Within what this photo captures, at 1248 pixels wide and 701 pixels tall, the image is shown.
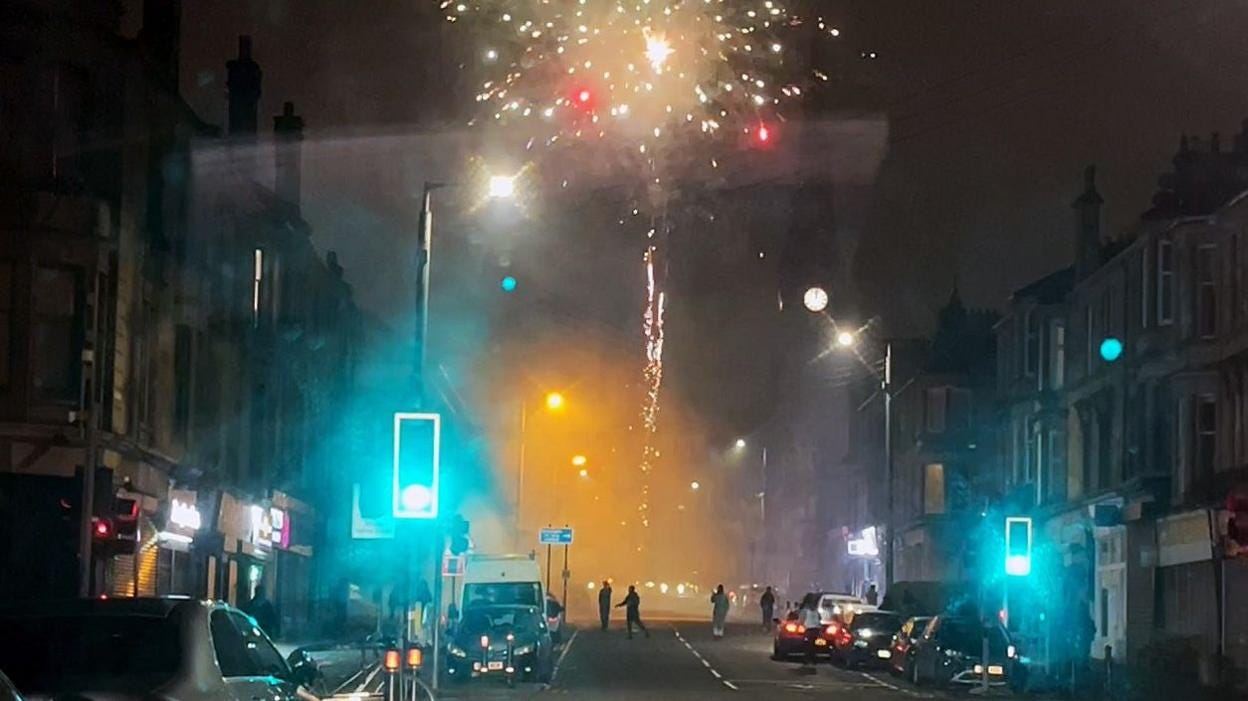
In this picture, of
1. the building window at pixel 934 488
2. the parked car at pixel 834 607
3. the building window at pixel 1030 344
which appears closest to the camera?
the parked car at pixel 834 607

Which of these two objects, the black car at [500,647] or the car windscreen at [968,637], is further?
the car windscreen at [968,637]

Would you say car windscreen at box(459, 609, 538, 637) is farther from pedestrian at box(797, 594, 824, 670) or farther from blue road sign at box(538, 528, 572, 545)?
blue road sign at box(538, 528, 572, 545)

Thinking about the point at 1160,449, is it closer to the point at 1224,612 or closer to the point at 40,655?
the point at 1224,612

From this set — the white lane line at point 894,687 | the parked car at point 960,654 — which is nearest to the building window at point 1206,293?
the parked car at point 960,654

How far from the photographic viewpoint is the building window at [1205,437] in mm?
39688

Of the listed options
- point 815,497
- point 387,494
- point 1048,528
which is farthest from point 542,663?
point 815,497

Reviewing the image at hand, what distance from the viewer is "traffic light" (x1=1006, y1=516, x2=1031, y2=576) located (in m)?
29.6

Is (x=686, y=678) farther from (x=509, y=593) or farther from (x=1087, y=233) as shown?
(x=1087, y=233)

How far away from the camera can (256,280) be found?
144 feet

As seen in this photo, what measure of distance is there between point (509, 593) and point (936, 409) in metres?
36.4

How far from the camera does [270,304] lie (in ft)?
151

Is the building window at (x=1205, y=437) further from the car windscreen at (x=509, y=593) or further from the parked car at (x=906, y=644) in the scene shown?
the car windscreen at (x=509, y=593)

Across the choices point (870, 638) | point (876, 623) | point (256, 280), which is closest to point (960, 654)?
point (870, 638)

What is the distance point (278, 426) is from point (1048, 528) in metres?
22.5
